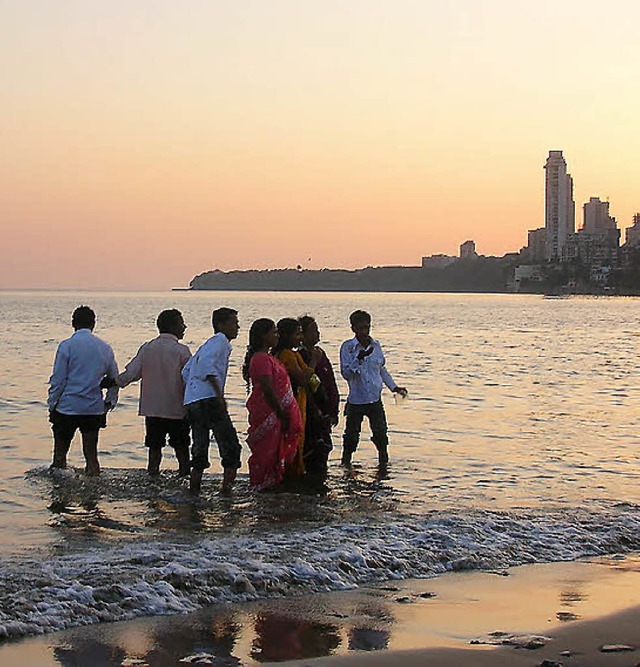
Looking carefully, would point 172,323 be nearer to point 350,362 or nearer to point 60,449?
point 60,449

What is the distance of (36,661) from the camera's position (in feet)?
18.1

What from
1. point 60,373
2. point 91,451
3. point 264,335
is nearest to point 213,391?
point 264,335

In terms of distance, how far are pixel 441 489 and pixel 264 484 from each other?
212 cm

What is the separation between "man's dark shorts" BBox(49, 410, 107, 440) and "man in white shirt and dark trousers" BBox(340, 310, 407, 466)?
8.71ft

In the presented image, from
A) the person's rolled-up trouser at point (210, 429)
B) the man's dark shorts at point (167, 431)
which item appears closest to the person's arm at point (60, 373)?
the man's dark shorts at point (167, 431)

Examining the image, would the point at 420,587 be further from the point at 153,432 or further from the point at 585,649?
the point at 153,432

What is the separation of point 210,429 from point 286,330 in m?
1.15

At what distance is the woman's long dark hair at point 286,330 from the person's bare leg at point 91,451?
221 cm

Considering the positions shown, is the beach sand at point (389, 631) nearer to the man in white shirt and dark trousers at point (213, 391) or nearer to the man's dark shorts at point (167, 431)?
the man in white shirt and dark trousers at point (213, 391)

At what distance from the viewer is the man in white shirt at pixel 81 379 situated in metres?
10.7

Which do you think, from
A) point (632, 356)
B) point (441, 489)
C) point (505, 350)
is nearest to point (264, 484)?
point (441, 489)

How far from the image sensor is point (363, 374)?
1201 centimetres

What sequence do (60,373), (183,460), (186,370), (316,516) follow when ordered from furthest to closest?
(183,460) < (60,373) < (186,370) < (316,516)

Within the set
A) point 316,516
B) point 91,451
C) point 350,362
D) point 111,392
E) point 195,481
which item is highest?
point 350,362
